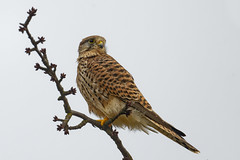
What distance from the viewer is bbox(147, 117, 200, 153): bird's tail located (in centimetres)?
418

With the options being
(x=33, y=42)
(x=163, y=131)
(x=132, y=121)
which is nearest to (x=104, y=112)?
(x=132, y=121)

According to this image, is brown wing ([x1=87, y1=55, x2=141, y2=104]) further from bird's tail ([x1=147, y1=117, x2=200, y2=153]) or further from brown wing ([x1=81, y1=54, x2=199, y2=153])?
bird's tail ([x1=147, y1=117, x2=200, y2=153])

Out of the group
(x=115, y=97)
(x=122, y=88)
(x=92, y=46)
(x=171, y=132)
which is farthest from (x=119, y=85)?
(x=92, y=46)

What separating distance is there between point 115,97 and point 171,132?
3.04 feet

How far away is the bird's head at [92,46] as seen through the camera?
592 centimetres

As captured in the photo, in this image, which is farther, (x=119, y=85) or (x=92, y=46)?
(x=92, y=46)

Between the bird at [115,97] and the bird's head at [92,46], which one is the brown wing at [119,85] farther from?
the bird's head at [92,46]

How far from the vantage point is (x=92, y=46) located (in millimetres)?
5996

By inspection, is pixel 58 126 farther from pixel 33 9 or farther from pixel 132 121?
pixel 132 121

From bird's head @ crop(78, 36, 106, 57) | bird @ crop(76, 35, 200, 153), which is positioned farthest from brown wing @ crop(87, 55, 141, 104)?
bird's head @ crop(78, 36, 106, 57)

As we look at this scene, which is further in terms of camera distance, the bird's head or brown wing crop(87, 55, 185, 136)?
the bird's head

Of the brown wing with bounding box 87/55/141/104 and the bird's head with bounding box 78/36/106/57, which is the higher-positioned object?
the bird's head with bounding box 78/36/106/57

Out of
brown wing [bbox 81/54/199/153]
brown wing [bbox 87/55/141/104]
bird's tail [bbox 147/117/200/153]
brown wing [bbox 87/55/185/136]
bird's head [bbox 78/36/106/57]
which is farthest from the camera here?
bird's head [bbox 78/36/106/57]

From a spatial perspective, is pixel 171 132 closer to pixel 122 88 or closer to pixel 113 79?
pixel 122 88
